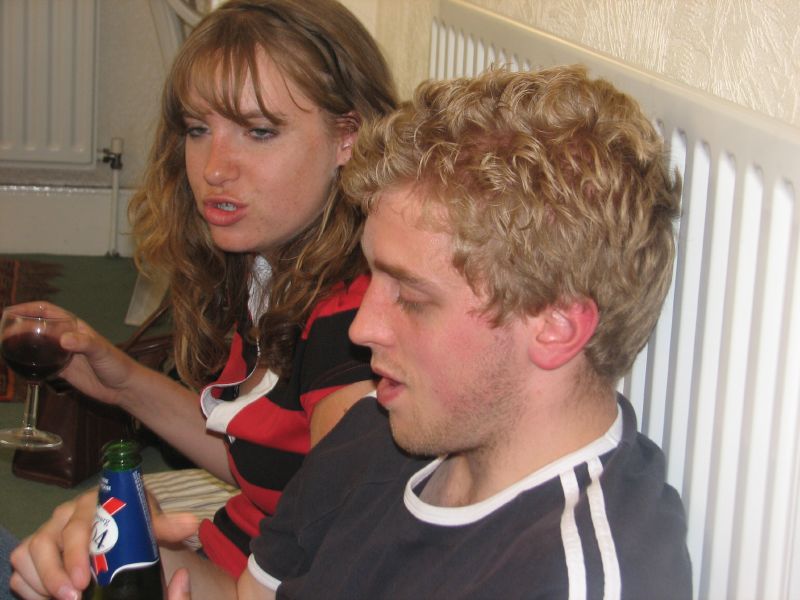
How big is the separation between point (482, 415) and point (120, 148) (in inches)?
147

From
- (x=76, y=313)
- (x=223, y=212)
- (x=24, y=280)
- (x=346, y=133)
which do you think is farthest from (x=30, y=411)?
(x=24, y=280)

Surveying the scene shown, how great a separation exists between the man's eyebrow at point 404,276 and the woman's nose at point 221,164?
53 cm

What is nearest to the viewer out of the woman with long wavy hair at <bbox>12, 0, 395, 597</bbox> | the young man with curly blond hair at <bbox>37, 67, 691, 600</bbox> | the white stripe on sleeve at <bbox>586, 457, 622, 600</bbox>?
the white stripe on sleeve at <bbox>586, 457, 622, 600</bbox>

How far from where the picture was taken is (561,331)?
3.07ft

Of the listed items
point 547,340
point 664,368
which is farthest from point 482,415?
point 664,368

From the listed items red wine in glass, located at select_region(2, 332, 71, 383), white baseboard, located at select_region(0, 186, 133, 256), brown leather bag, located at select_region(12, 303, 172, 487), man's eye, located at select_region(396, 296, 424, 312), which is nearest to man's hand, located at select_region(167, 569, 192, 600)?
man's eye, located at select_region(396, 296, 424, 312)

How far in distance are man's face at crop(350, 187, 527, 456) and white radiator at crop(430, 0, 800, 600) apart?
168 millimetres

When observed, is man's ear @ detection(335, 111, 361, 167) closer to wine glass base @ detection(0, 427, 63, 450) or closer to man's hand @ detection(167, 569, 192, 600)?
man's hand @ detection(167, 569, 192, 600)

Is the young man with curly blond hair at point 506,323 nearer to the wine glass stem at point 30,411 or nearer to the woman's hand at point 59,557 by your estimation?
the woman's hand at point 59,557

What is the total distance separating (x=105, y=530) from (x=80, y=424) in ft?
4.57

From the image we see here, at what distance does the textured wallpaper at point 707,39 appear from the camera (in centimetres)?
90

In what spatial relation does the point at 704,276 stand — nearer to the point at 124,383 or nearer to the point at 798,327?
the point at 798,327

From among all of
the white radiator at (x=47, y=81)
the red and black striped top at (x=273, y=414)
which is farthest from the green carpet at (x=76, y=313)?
the red and black striped top at (x=273, y=414)

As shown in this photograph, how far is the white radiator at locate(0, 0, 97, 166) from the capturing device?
13.7 ft
